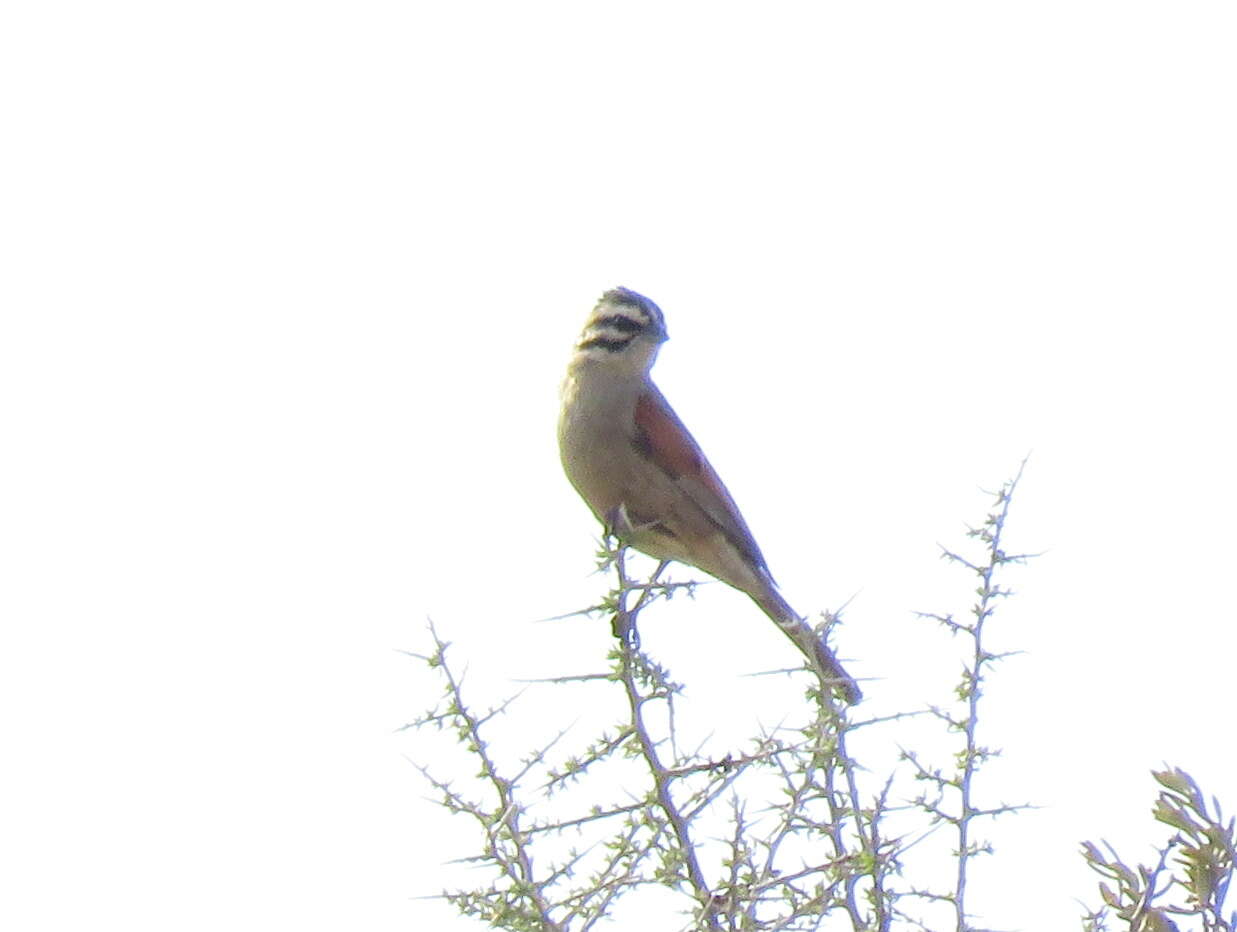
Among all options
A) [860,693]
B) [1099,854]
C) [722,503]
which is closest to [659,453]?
[722,503]

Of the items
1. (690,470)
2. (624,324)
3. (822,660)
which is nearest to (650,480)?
(690,470)

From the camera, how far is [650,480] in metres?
8.59

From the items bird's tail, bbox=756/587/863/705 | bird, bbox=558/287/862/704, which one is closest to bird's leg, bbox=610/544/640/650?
bird's tail, bbox=756/587/863/705

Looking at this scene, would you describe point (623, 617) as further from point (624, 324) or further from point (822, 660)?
point (624, 324)

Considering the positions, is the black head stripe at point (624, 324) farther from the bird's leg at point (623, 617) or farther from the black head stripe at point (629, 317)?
the bird's leg at point (623, 617)

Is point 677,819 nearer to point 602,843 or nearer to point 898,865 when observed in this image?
point 602,843

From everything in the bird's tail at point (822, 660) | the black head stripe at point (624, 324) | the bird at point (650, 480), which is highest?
the black head stripe at point (624, 324)

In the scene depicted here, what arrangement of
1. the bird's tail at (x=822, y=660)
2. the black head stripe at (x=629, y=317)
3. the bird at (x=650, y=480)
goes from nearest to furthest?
the bird's tail at (x=822, y=660), the bird at (x=650, y=480), the black head stripe at (x=629, y=317)

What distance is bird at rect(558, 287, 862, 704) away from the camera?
8523mm

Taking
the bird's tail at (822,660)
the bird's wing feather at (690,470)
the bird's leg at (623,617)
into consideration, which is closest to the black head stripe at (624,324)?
the bird's wing feather at (690,470)

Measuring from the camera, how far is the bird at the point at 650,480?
8523 mm

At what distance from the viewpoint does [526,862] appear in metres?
4.35

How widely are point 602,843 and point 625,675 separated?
2.10 feet

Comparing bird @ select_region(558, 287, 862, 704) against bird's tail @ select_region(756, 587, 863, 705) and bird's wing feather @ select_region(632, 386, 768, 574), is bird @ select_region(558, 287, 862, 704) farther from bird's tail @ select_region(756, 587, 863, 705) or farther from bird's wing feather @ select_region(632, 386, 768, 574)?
bird's tail @ select_region(756, 587, 863, 705)
